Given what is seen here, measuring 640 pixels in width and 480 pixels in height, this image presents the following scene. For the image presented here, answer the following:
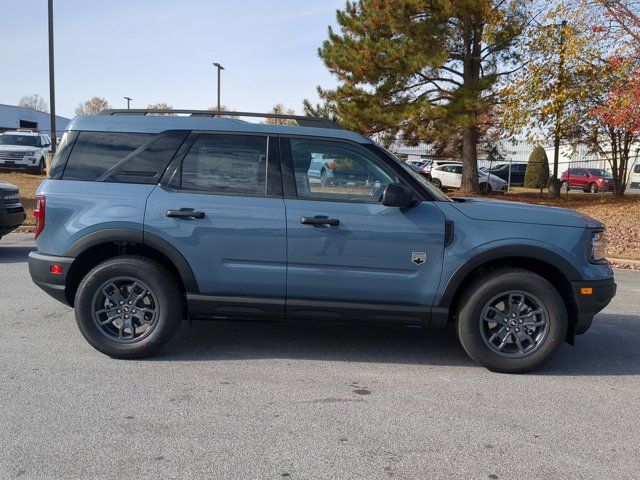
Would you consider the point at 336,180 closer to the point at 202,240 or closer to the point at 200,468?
the point at 202,240

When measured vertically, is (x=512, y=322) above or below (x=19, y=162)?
below

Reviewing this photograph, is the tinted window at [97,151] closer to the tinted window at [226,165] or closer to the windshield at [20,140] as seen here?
the tinted window at [226,165]

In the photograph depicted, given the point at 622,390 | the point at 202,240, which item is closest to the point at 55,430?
the point at 202,240

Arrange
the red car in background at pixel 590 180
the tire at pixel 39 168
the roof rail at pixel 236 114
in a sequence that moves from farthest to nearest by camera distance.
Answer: the red car in background at pixel 590 180, the tire at pixel 39 168, the roof rail at pixel 236 114

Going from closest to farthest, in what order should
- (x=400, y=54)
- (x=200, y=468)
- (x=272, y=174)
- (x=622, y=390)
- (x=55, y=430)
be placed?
(x=200, y=468)
(x=55, y=430)
(x=622, y=390)
(x=272, y=174)
(x=400, y=54)

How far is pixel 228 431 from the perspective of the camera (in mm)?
3639

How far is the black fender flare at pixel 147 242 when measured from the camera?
4.76 meters

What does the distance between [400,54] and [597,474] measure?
57.7 feet

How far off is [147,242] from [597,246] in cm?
361

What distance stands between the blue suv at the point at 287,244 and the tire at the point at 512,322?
1cm

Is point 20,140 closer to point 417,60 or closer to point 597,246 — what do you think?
point 417,60

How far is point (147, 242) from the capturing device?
188 inches

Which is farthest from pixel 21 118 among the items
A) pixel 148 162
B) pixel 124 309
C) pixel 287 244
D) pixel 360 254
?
pixel 360 254

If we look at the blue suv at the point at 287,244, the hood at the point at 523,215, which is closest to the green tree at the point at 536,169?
the hood at the point at 523,215
